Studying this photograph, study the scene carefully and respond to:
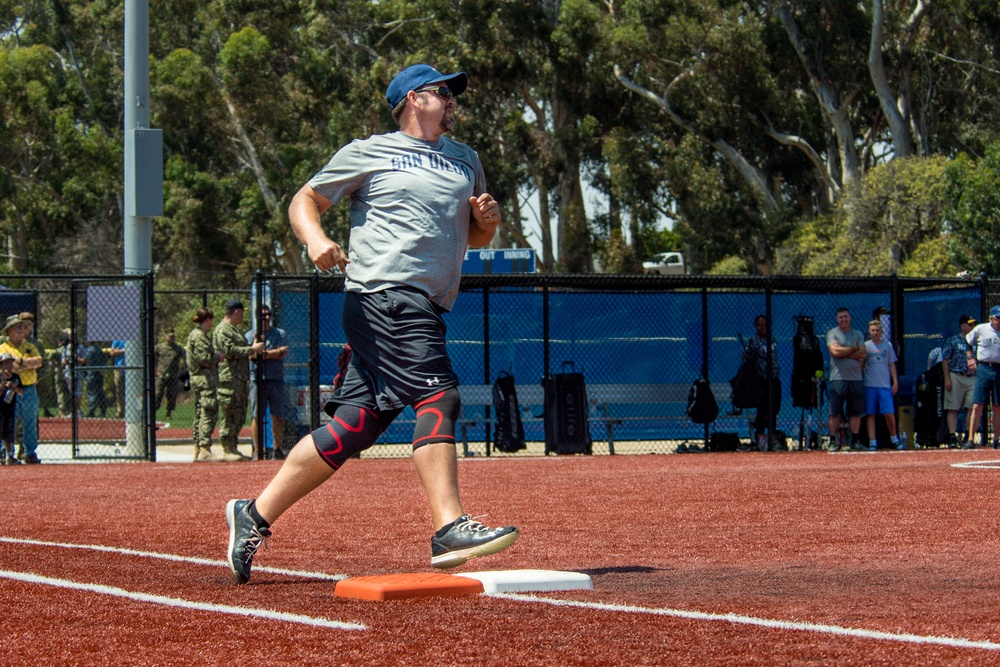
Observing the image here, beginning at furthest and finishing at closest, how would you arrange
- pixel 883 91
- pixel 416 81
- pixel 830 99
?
1. pixel 830 99
2. pixel 883 91
3. pixel 416 81

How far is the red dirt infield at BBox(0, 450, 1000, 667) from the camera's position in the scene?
371 cm

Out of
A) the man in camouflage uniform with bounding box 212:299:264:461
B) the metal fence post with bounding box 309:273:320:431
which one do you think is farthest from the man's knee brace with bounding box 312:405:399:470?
the man in camouflage uniform with bounding box 212:299:264:461

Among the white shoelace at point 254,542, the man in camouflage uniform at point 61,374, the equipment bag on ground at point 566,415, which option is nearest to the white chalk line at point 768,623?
the white shoelace at point 254,542

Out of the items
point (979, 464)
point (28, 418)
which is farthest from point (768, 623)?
point (28, 418)

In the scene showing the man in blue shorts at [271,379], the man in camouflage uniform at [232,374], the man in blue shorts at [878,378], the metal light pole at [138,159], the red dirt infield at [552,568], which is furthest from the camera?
the metal light pole at [138,159]

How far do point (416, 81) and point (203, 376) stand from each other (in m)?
11.7

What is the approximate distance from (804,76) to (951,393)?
69.1 feet

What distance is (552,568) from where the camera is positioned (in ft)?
18.3

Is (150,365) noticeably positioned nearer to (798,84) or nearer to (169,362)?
(169,362)

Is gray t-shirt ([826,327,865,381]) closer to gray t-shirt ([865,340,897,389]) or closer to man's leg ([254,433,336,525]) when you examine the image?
gray t-shirt ([865,340,897,389])

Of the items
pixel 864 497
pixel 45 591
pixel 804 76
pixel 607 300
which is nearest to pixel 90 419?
pixel 607 300

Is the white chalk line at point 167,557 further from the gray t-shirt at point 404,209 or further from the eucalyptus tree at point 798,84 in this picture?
the eucalyptus tree at point 798,84

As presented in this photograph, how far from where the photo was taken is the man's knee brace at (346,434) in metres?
5.02

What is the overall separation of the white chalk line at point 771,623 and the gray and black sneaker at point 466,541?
16 centimetres
